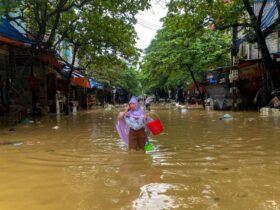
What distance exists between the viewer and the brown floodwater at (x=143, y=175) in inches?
197

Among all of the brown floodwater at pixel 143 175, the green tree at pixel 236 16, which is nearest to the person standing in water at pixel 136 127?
the brown floodwater at pixel 143 175

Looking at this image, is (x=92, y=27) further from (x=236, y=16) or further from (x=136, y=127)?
(x=136, y=127)

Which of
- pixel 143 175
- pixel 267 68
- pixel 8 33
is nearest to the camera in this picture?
pixel 143 175

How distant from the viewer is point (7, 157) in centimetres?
860

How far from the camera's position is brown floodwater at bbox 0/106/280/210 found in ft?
16.4

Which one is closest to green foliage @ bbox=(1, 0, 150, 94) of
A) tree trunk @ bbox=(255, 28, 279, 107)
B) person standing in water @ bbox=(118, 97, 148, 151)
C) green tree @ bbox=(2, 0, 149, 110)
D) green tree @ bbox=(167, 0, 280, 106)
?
green tree @ bbox=(2, 0, 149, 110)

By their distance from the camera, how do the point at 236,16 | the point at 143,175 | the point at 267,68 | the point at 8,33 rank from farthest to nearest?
the point at 236,16 < the point at 267,68 < the point at 8,33 < the point at 143,175

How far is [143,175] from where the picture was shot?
6637 millimetres

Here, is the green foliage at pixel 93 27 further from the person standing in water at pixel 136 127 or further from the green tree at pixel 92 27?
the person standing in water at pixel 136 127

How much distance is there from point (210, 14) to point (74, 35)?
9684mm

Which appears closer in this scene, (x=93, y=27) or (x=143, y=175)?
(x=143, y=175)

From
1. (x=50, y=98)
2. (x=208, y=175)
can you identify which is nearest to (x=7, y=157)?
(x=208, y=175)

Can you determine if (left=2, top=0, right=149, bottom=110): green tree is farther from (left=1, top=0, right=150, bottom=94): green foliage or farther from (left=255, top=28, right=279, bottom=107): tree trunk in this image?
(left=255, top=28, right=279, bottom=107): tree trunk

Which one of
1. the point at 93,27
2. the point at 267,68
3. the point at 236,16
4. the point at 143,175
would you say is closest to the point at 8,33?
the point at 93,27
